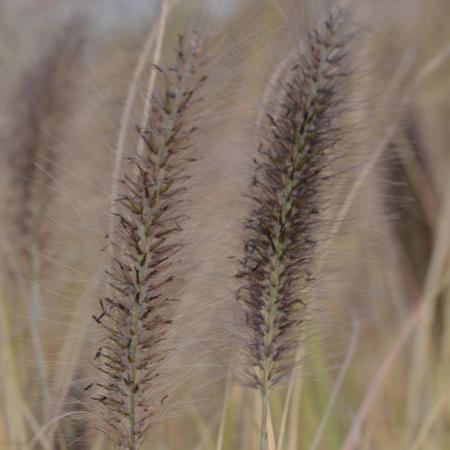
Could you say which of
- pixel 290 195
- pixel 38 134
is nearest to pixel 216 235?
pixel 290 195

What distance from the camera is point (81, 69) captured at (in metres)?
1.50

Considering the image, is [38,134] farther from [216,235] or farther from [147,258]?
[147,258]

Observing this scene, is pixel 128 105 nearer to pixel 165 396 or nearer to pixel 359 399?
pixel 165 396

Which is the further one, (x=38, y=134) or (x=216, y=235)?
(x=38, y=134)

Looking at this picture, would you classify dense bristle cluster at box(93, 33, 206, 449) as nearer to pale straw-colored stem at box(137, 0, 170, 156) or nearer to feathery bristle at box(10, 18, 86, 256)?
pale straw-colored stem at box(137, 0, 170, 156)

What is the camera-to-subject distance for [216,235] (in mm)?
1082

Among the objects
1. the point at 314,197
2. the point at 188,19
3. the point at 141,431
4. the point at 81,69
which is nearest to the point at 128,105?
the point at 188,19

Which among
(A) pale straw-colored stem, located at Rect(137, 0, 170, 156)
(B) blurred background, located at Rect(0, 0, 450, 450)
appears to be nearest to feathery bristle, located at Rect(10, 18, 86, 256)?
(B) blurred background, located at Rect(0, 0, 450, 450)

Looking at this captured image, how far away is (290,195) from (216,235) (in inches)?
4.8

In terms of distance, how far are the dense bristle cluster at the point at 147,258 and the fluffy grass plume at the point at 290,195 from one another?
10 cm

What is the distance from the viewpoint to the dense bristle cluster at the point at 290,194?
39.3 inches

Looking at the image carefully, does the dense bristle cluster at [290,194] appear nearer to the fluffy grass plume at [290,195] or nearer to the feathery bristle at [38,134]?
the fluffy grass plume at [290,195]

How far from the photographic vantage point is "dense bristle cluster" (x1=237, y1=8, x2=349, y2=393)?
100 cm

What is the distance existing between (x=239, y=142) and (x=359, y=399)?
0.81 m
